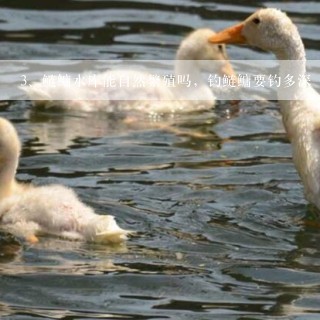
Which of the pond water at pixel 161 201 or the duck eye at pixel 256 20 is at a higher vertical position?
the duck eye at pixel 256 20

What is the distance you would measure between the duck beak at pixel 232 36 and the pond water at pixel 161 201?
29.3 inches

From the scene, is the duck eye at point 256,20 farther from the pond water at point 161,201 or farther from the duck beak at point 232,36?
the pond water at point 161,201

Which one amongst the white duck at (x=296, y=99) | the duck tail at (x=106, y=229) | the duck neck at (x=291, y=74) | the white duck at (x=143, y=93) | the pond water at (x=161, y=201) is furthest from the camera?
the white duck at (x=143, y=93)

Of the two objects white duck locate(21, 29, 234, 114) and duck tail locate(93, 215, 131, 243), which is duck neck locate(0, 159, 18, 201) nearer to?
duck tail locate(93, 215, 131, 243)

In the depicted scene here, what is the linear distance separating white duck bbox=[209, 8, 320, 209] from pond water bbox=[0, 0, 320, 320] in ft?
0.96

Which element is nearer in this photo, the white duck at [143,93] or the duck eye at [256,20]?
the duck eye at [256,20]

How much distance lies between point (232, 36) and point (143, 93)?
1.38 meters

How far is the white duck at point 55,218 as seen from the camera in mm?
8117

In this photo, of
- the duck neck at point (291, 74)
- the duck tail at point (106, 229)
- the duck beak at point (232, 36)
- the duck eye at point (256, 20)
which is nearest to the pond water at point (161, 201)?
the duck tail at point (106, 229)

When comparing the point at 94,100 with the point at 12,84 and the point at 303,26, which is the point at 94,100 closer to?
the point at 12,84

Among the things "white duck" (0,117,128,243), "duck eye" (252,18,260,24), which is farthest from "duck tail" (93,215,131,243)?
"duck eye" (252,18,260,24)

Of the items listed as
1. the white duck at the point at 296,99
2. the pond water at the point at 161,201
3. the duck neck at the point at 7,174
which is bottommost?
the pond water at the point at 161,201

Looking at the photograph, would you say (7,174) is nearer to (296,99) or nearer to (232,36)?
(296,99)

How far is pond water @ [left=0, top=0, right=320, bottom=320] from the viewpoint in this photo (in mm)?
7449
